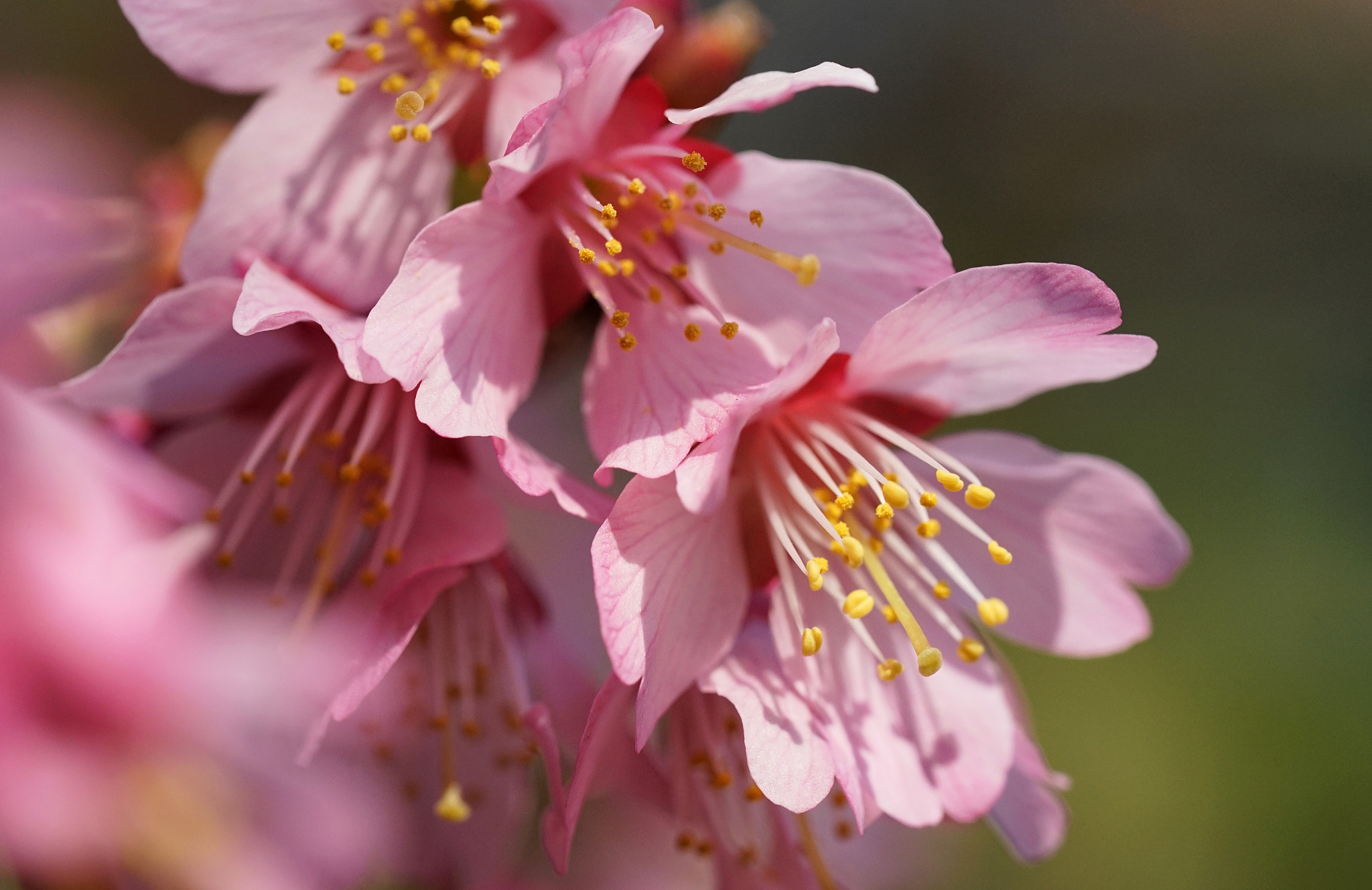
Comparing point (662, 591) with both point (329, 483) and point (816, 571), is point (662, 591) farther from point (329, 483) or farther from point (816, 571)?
point (329, 483)

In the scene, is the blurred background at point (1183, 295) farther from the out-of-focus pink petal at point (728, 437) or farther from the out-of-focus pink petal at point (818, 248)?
the out-of-focus pink petal at point (728, 437)

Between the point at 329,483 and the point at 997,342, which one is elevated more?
the point at 997,342

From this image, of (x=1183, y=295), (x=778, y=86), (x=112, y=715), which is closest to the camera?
A: (x=112, y=715)

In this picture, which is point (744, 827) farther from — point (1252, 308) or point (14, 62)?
point (1252, 308)

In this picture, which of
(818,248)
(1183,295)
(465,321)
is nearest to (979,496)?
(818,248)

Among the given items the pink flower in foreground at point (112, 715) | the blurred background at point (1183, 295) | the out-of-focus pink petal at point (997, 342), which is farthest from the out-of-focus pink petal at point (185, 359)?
the out-of-focus pink petal at point (997, 342)

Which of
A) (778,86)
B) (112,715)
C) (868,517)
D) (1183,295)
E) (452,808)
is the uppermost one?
(778,86)
